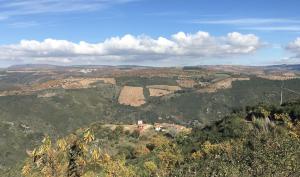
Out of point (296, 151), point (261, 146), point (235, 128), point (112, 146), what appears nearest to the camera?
point (296, 151)

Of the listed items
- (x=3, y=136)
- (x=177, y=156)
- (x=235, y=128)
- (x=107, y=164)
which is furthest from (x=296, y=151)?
(x=3, y=136)

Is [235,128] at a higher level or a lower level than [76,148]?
lower

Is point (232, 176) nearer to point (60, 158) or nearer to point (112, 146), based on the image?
point (60, 158)

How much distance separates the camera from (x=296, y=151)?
29922 millimetres

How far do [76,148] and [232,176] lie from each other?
29.9 ft

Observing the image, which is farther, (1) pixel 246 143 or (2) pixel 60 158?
(1) pixel 246 143

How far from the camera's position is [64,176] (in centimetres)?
2838

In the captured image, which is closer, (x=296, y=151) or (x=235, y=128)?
(x=296, y=151)

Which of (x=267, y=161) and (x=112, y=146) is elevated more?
(x=267, y=161)

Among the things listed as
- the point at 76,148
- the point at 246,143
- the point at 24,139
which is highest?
the point at 76,148

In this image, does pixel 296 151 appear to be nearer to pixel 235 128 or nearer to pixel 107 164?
pixel 107 164

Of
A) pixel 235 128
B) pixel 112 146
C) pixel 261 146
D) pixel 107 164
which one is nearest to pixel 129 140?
pixel 112 146

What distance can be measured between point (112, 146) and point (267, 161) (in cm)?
9014

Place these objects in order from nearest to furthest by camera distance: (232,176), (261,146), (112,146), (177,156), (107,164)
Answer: (232,176), (261,146), (107,164), (177,156), (112,146)
